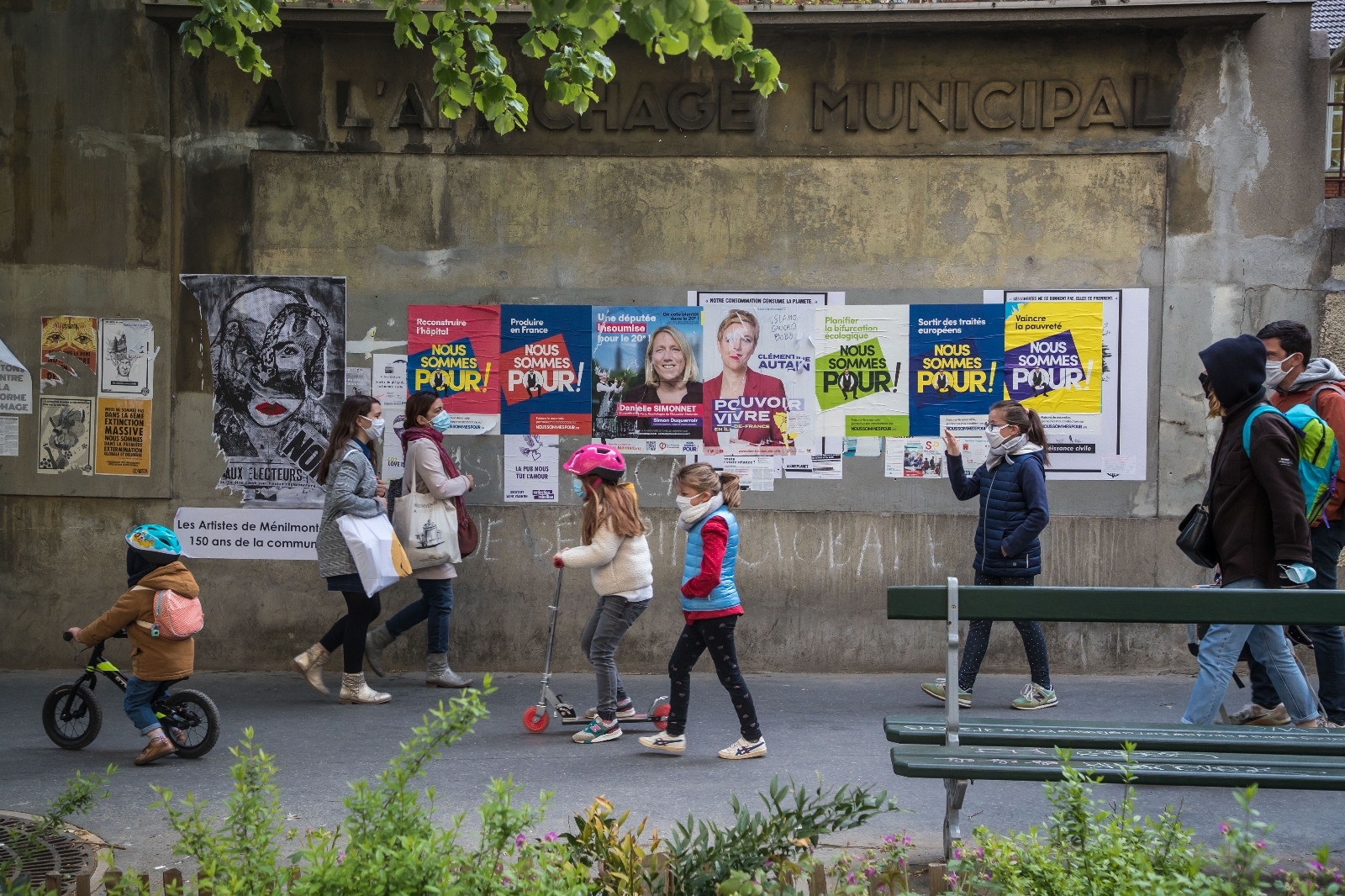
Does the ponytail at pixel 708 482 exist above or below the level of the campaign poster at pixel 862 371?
below

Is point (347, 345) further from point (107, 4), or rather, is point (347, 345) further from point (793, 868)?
point (793, 868)

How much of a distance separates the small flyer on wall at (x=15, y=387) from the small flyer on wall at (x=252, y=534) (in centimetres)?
146

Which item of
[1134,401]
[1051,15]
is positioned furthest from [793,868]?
[1051,15]

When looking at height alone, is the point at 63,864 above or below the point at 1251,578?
below

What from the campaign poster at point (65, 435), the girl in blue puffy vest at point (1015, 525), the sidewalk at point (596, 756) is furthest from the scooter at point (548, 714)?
the campaign poster at point (65, 435)

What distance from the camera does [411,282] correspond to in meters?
8.49

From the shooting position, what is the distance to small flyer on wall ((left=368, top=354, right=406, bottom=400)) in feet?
27.9

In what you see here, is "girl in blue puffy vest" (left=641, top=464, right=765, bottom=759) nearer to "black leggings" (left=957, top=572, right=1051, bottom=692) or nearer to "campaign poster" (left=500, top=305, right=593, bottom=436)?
"black leggings" (left=957, top=572, right=1051, bottom=692)

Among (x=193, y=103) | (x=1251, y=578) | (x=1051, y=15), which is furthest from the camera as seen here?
(x=193, y=103)

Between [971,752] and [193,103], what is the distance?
24.1 feet

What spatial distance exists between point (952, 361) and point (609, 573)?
3.28 meters

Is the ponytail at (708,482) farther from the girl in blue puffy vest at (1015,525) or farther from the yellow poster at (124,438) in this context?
the yellow poster at (124,438)

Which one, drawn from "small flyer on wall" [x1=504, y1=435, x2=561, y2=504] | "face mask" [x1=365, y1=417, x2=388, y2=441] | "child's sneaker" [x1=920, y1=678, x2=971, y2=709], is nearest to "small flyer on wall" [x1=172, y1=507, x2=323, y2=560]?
"face mask" [x1=365, y1=417, x2=388, y2=441]

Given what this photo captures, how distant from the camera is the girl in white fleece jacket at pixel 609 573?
6.43 m
